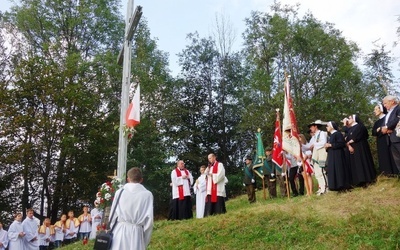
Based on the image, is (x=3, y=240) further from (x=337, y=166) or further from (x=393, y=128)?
(x=393, y=128)

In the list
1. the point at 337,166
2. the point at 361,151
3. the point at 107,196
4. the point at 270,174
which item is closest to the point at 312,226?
the point at 337,166

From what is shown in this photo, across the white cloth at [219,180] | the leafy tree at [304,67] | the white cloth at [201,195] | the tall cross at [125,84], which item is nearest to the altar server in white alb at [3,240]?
the white cloth at [201,195]

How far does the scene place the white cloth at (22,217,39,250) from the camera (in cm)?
1623

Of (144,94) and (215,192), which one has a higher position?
(144,94)

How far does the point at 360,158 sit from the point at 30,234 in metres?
12.1

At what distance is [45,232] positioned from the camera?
18031 mm

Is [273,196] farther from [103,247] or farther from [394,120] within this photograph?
[103,247]

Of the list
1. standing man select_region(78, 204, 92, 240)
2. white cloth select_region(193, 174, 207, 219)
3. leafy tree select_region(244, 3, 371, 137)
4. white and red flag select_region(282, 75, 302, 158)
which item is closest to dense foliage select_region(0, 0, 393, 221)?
leafy tree select_region(244, 3, 371, 137)

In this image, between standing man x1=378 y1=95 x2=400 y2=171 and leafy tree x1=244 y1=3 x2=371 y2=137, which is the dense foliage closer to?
leafy tree x1=244 y1=3 x2=371 y2=137

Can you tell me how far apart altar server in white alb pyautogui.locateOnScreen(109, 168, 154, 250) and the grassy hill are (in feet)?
9.16

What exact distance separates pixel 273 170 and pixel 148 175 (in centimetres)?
1173

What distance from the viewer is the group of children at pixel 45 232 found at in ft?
51.8

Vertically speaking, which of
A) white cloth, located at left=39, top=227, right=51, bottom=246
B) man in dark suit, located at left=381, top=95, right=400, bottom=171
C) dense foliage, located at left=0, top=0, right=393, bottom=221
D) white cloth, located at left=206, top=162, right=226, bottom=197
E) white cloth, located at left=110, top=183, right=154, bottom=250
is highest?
dense foliage, located at left=0, top=0, right=393, bottom=221

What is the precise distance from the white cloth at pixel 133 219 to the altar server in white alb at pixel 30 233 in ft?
37.3
